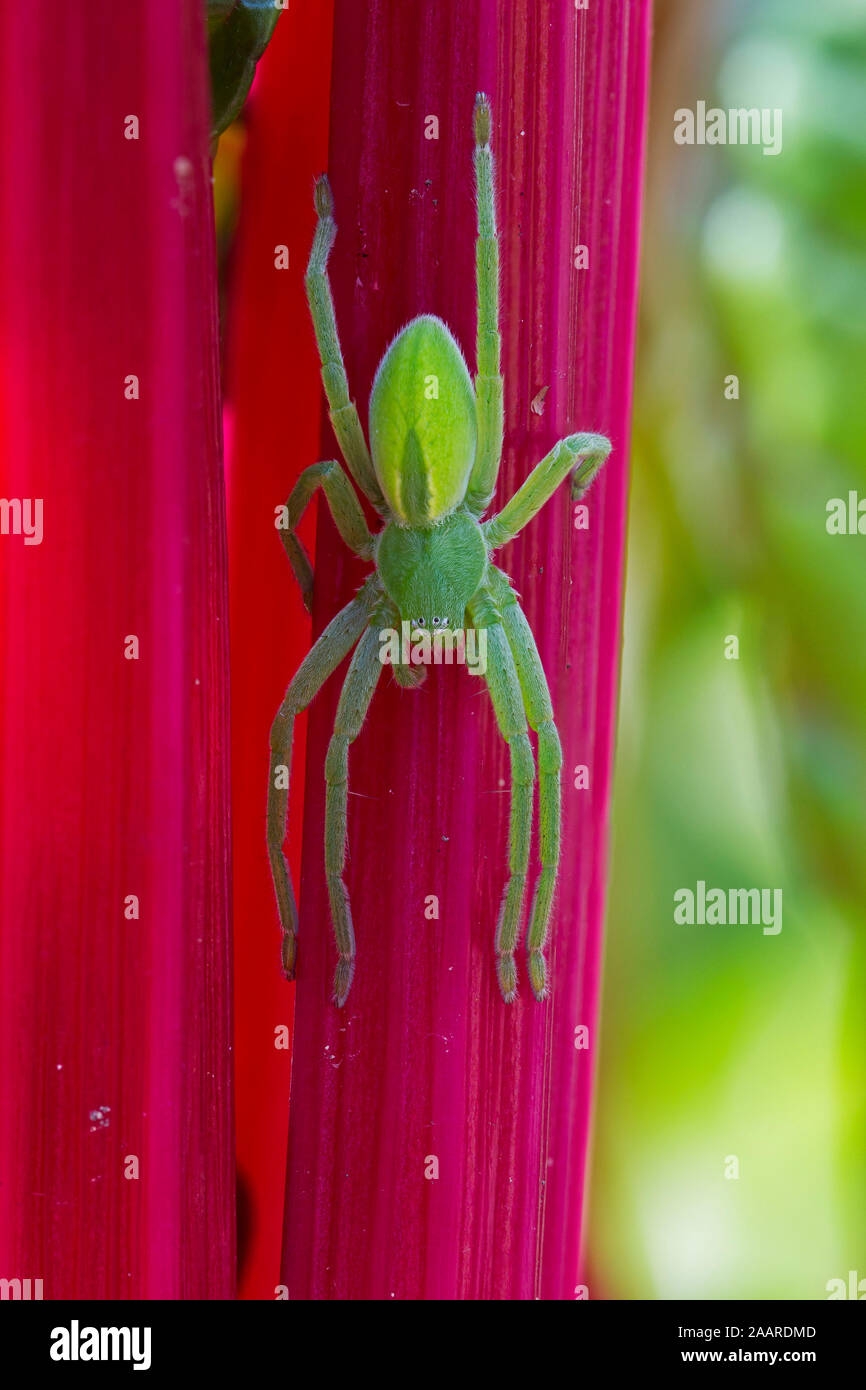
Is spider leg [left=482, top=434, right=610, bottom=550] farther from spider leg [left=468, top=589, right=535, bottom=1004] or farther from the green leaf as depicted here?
the green leaf

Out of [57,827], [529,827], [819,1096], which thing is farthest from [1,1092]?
[819,1096]

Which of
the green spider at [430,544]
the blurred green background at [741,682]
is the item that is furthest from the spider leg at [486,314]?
the blurred green background at [741,682]

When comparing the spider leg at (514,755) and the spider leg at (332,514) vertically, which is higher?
the spider leg at (332,514)

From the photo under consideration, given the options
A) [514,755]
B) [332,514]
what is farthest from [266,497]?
[514,755]

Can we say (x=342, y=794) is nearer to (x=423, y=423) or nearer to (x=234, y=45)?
(x=423, y=423)

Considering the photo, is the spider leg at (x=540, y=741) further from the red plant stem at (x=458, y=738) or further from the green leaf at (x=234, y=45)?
the green leaf at (x=234, y=45)
